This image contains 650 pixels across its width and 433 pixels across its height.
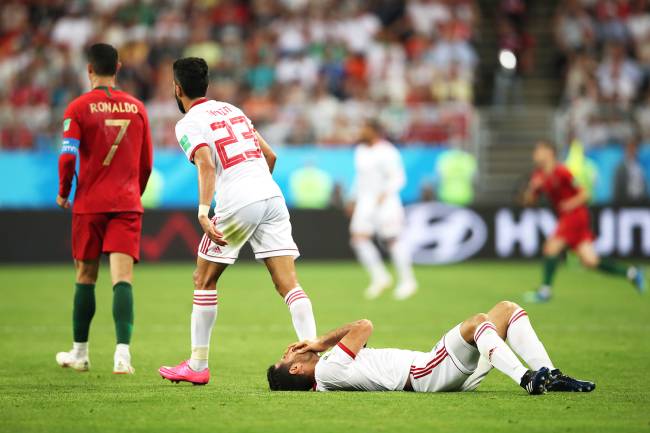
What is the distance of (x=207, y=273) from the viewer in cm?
765

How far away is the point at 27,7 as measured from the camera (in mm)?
25531

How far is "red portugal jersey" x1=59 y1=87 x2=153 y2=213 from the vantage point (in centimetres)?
857

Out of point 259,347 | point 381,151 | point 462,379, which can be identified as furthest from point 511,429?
point 381,151

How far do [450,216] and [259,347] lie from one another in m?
11.4

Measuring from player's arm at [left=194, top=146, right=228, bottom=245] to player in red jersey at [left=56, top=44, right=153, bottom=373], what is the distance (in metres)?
1.33

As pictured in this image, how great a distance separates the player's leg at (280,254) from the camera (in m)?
7.72

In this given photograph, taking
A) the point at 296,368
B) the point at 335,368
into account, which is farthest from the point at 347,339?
the point at 296,368

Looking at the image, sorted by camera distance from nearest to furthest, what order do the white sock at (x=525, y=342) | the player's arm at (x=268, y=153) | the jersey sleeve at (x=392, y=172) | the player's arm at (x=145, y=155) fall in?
the white sock at (x=525, y=342)
the player's arm at (x=268, y=153)
the player's arm at (x=145, y=155)
the jersey sleeve at (x=392, y=172)

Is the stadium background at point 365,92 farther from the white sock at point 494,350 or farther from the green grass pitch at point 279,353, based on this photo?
the white sock at point 494,350

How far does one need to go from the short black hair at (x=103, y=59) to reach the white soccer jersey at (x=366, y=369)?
9.89ft

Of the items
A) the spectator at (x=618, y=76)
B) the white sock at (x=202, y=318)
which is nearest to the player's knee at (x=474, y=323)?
the white sock at (x=202, y=318)

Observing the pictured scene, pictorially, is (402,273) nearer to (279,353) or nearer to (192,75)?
(279,353)

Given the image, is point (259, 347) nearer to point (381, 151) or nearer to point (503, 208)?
point (381, 151)

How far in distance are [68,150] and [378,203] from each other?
8.56 metres
